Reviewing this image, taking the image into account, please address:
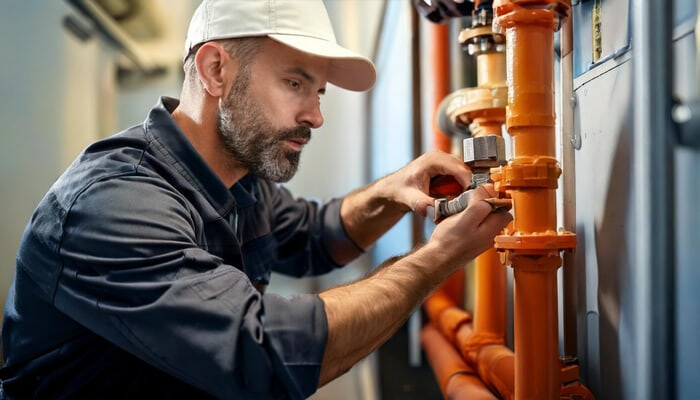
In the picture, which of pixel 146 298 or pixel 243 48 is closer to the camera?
pixel 146 298

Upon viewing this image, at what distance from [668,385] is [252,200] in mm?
674

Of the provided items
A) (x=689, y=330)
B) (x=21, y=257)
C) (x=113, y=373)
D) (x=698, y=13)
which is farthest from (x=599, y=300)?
(x=21, y=257)

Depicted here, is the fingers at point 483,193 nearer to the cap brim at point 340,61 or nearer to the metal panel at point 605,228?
the metal panel at point 605,228

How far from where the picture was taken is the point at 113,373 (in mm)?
709

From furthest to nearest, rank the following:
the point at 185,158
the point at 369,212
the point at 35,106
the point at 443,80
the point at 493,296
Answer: the point at 35,106
the point at 443,80
the point at 369,212
the point at 493,296
the point at 185,158

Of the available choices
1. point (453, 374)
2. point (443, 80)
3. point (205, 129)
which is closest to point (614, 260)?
point (453, 374)

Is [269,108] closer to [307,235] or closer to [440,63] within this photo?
[307,235]

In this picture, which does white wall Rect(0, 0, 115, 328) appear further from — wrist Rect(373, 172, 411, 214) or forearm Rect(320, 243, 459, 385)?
forearm Rect(320, 243, 459, 385)

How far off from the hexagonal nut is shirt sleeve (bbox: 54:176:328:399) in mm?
238

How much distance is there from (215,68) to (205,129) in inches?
3.6

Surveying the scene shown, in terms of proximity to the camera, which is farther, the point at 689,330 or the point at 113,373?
the point at 113,373

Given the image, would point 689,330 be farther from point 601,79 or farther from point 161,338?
point 161,338

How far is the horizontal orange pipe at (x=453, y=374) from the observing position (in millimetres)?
785

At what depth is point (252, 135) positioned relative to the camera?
85cm
